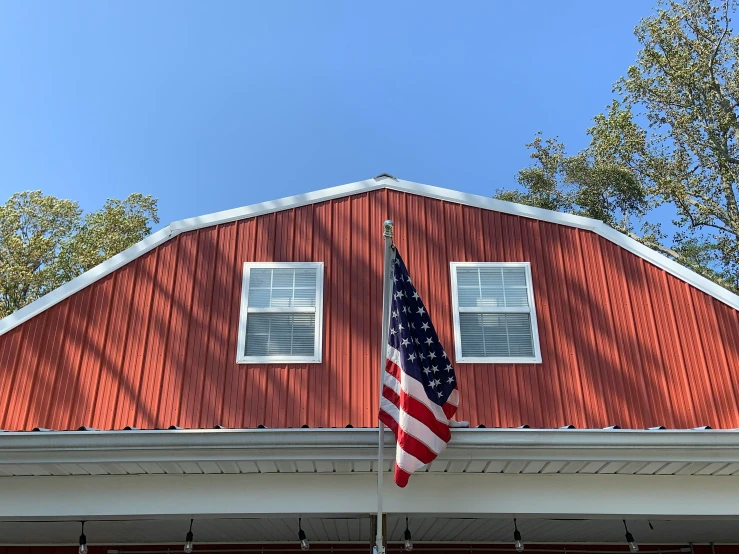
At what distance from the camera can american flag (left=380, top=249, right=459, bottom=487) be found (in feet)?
15.1

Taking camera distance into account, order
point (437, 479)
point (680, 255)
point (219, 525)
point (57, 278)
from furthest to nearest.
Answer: point (57, 278) < point (680, 255) < point (219, 525) < point (437, 479)

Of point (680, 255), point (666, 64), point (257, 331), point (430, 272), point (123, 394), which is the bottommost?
point (123, 394)

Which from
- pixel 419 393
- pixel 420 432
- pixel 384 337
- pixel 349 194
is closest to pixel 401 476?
pixel 420 432

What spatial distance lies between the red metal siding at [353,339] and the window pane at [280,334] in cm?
18

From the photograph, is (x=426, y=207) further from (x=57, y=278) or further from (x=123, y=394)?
(x=57, y=278)

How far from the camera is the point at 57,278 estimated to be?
77.2ft

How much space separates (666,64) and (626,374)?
18997 mm

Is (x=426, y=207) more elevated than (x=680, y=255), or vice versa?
(x=680, y=255)

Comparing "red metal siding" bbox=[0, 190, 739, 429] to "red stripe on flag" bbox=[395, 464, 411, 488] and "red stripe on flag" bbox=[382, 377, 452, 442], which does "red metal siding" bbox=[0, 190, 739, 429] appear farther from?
"red stripe on flag" bbox=[395, 464, 411, 488]

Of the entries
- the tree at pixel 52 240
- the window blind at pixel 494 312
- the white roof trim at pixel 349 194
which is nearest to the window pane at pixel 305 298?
the white roof trim at pixel 349 194

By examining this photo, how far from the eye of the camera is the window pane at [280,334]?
6.62m

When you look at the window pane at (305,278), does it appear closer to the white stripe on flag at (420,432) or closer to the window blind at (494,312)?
the window blind at (494,312)

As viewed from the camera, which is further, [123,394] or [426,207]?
[426,207]

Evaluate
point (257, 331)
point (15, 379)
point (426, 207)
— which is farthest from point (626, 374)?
point (15, 379)
